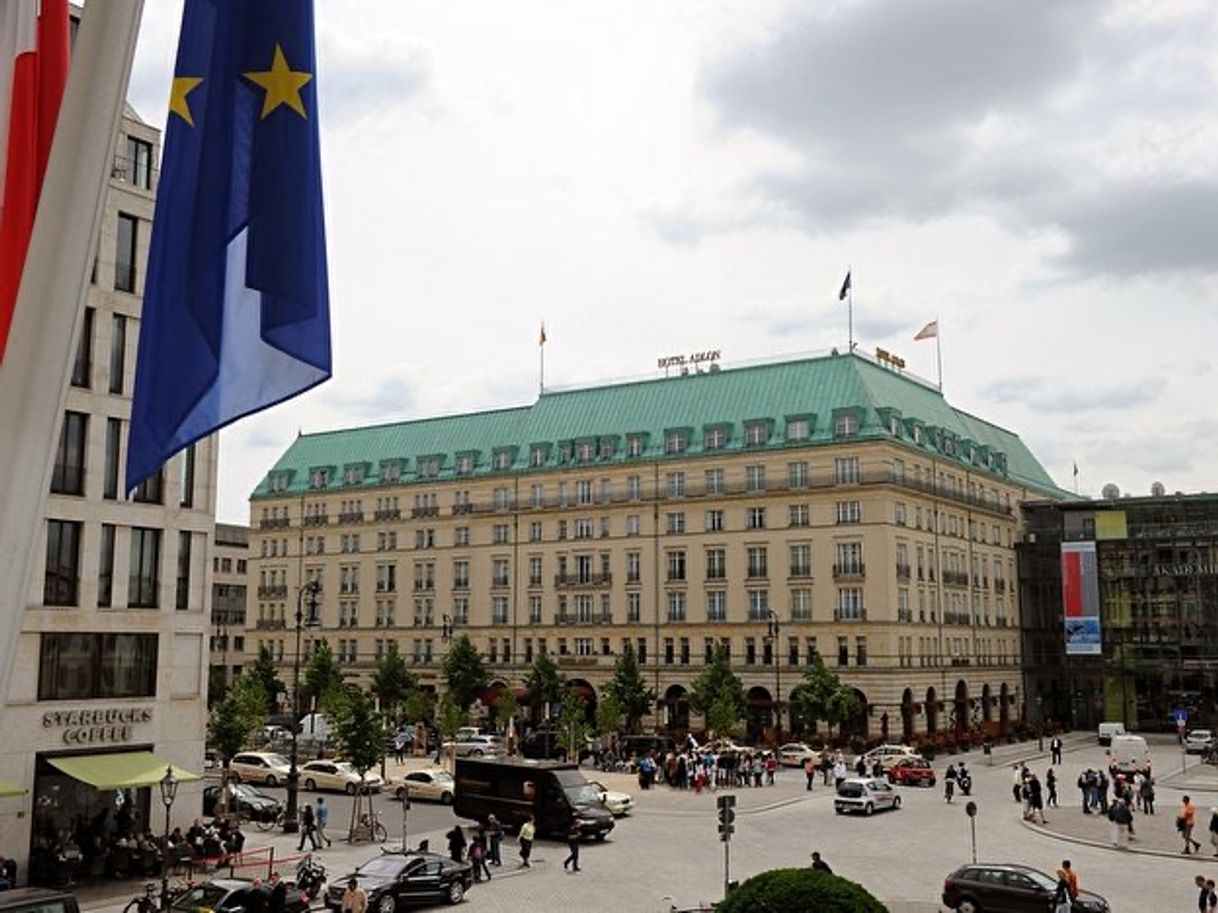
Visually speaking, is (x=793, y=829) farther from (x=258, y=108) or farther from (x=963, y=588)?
(x=963, y=588)

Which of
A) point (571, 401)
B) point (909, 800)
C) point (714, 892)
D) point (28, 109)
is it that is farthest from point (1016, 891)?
point (571, 401)

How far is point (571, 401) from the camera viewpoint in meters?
97.2

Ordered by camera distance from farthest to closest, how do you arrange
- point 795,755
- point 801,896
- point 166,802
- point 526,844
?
point 795,755 < point 526,844 < point 166,802 < point 801,896

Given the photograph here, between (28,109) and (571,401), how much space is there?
8874 centimetres

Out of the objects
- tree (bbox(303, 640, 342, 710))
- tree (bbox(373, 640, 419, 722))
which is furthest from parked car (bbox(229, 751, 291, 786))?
tree (bbox(373, 640, 419, 722))

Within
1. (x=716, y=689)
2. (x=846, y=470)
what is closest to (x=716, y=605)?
(x=716, y=689)

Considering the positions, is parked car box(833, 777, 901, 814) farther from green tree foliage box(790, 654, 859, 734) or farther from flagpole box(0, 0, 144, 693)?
flagpole box(0, 0, 144, 693)

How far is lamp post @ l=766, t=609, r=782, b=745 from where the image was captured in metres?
72.9

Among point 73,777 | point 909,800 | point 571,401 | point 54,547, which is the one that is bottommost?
point 909,800

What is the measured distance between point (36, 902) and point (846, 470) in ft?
209

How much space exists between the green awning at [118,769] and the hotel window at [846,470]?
51.9 metres

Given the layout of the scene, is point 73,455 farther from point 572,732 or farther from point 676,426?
point 676,426

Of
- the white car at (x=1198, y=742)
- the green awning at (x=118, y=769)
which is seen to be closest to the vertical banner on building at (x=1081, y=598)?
the white car at (x=1198, y=742)

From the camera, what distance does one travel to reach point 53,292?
23.5ft
